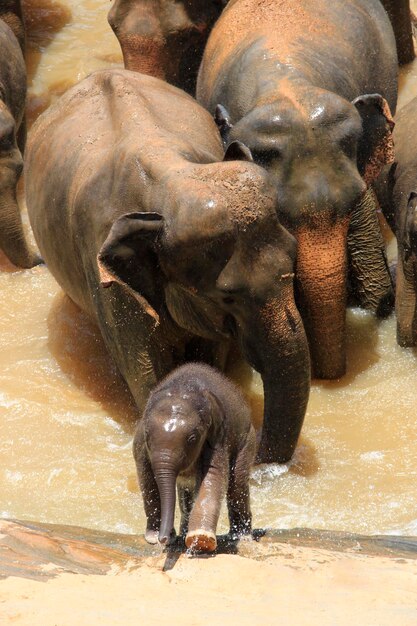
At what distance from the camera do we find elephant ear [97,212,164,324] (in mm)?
6305

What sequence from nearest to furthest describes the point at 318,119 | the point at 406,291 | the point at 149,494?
the point at 149,494, the point at 318,119, the point at 406,291

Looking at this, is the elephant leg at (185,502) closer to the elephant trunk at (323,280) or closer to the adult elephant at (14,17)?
the elephant trunk at (323,280)

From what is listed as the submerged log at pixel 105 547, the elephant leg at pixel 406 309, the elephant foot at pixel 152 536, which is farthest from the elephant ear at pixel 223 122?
the elephant foot at pixel 152 536

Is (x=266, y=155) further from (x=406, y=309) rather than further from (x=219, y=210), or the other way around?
(x=219, y=210)

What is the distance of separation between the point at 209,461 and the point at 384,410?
7.48 ft

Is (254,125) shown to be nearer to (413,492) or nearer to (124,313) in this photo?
(124,313)

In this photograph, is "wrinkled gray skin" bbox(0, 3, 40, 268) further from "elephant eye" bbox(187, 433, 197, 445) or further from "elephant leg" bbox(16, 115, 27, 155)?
"elephant eye" bbox(187, 433, 197, 445)

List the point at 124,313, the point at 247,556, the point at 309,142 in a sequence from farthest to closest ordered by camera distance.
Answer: the point at 309,142
the point at 124,313
the point at 247,556

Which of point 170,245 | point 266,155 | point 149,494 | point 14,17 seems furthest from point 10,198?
point 149,494

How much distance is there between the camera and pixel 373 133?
8070mm

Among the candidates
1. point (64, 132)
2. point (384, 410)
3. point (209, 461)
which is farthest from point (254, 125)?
point (209, 461)

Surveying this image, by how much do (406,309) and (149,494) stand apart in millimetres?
3032

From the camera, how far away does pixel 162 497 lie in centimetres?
518

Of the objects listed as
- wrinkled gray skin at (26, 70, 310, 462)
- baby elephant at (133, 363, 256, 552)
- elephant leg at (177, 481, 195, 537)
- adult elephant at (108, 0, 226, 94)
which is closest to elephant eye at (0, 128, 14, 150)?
adult elephant at (108, 0, 226, 94)
